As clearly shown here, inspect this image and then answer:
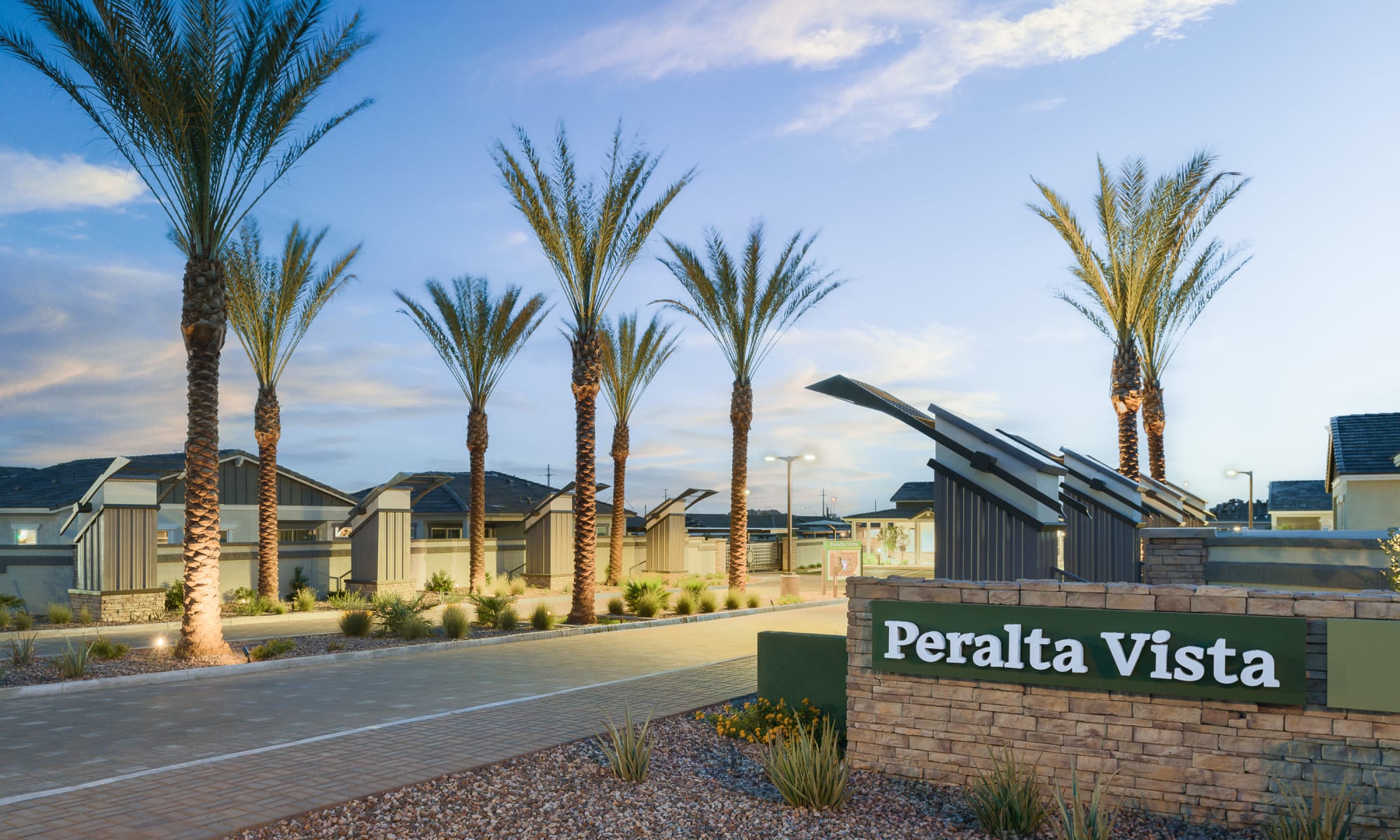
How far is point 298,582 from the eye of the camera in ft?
90.7

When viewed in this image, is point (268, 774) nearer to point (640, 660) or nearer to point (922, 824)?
point (922, 824)

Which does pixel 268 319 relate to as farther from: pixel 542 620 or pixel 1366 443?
pixel 1366 443

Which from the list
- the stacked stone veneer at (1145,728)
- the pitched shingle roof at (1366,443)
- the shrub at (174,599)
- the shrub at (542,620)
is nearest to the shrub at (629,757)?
A: the stacked stone veneer at (1145,728)

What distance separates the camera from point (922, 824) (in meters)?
A: 7.18

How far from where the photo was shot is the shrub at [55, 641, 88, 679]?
12625 millimetres

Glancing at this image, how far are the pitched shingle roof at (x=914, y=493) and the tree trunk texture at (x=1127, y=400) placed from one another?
34637 mm

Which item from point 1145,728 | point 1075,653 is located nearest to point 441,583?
point 1075,653

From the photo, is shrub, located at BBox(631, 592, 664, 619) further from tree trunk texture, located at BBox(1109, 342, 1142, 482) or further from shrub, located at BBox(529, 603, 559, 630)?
tree trunk texture, located at BBox(1109, 342, 1142, 482)

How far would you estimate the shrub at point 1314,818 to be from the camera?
627 cm

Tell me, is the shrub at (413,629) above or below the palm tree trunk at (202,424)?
below

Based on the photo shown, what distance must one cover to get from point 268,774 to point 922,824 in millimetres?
5238

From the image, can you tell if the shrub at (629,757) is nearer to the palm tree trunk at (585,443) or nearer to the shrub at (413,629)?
the shrub at (413,629)

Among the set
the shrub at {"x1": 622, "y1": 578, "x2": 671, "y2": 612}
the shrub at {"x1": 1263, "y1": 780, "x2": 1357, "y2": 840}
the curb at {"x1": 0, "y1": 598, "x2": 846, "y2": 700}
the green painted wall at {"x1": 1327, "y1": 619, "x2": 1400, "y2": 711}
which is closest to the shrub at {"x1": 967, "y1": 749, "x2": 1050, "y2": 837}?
the shrub at {"x1": 1263, "y1": 780, "x2": 1357, "y2": 840}

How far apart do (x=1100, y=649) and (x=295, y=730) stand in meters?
A: 7.66
